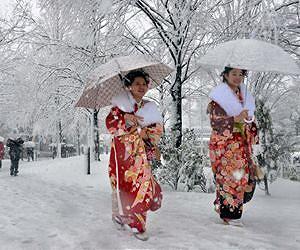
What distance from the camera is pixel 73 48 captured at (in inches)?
350

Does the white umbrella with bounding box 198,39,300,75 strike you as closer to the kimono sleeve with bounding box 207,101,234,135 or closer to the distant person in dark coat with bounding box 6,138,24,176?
the kimono sleeve with bounding box 207,101,234,135

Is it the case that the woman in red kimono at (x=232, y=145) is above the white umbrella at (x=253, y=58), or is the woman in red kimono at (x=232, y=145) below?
below

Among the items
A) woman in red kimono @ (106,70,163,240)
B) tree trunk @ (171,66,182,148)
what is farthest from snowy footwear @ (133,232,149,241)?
tree trunk @ (171,66,182,148)

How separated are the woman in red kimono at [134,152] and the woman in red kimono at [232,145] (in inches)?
27.0

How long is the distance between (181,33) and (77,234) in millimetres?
4527

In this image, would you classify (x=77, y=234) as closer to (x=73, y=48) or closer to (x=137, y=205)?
(x=137, y=205)

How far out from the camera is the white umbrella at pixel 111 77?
4.19 m

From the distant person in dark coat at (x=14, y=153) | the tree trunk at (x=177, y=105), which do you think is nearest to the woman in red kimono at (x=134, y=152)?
the tree trunk at (x=177, y=105)

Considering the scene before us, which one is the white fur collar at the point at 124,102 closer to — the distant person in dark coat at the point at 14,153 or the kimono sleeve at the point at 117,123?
the kimono sleeve at the point at 117,123

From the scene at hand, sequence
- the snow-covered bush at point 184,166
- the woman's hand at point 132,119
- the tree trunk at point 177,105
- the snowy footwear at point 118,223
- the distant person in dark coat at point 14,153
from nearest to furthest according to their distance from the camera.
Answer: the woman's hand at point 132,119 < the snowy footwear at point 118,223 < the snow-covered bush at point 184,166 < the tree trunk at point 177,105 < the distant person in dark coat at point 14,153

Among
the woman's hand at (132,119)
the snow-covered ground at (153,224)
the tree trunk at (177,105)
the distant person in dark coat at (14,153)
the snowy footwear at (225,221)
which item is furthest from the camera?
the distant person in dark coat at (14,153)

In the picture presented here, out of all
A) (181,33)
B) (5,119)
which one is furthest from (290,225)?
(5,119)

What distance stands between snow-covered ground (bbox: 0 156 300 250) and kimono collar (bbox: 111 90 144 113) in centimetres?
130

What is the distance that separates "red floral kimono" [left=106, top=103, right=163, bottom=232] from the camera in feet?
13.2
